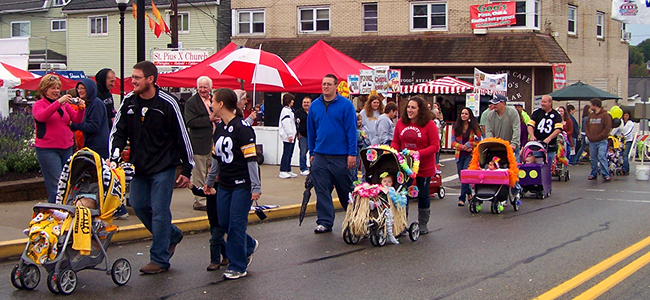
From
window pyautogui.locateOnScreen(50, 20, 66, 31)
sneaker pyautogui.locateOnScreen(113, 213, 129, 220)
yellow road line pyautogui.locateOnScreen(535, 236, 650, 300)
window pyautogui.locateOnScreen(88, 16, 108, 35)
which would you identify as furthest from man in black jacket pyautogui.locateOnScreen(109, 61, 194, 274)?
window pyautogui.locateOnScreen(50, 20, 66, 31)

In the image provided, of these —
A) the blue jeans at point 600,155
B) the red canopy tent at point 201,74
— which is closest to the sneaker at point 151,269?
the red canopy tent at point 201,74

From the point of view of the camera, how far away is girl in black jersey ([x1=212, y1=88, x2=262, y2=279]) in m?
6.58

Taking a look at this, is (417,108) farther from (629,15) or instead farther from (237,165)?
(629,15)

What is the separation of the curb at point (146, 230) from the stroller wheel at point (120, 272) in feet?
6.28

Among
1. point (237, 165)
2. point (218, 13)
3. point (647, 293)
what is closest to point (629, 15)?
point (647, 293)

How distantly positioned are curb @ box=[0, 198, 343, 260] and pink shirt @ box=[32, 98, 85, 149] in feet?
4.33

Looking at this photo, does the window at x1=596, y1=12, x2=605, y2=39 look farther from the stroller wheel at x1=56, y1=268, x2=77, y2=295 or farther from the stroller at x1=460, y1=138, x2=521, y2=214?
the stroller wheel at x1=56, y1=268, x2=77, y2=295

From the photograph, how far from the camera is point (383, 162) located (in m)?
8.94

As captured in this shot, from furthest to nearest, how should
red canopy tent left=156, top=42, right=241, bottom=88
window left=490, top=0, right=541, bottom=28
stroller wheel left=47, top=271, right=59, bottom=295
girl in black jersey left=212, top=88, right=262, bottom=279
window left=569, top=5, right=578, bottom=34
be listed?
window left=569, top=5, right=578, bottom=34 → window left=490, top=0, right=541, bottom=28 → red canopy tent left=156, top=42, right=241, bottom=88 → girl in black jersey left=212, top=88, right=262, bottom=279 → stroller wheel left=47, top=271, right=59, bottom=295

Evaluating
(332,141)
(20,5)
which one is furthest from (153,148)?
(20,5)

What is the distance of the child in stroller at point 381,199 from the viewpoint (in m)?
8.44

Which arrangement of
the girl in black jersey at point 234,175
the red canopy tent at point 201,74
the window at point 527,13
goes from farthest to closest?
the window at point 527,13
the red canopy tent at point 201,74
the girl in black jersey at point 234,175

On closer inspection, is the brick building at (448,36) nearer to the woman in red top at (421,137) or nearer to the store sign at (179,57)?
the store sign at (179,57)

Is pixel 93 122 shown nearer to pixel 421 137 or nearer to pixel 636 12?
pixel 421 137
